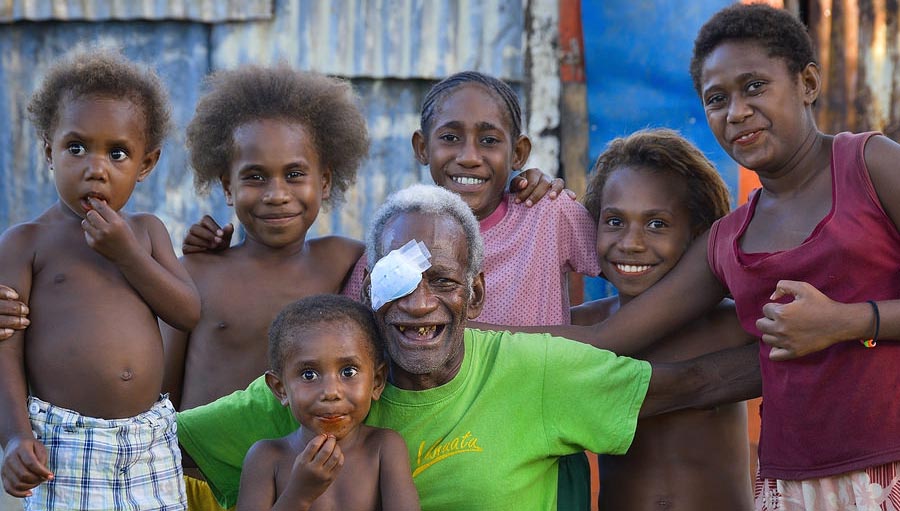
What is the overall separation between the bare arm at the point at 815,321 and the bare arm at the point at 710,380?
13.5 inches

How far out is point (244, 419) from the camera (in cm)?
327

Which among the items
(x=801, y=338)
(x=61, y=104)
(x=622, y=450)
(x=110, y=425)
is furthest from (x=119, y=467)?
(x=801, y=338)

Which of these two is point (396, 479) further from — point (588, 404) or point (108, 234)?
point (108, 234)

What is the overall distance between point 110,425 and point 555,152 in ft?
12.6

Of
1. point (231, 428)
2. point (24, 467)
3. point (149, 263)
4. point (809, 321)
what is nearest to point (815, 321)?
point (809, 321)

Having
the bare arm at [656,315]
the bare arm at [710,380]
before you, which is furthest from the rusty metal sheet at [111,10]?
the bare arm at [710,380]

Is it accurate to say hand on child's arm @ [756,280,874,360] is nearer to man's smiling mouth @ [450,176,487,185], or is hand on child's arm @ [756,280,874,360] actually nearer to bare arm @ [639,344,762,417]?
bare arm @ [639,344,762,417]

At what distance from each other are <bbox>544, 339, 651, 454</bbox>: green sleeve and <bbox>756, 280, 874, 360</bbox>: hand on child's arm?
0.45 meters

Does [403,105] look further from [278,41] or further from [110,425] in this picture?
[110,425]

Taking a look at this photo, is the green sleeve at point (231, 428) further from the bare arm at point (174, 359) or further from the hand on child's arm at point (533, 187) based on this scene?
the hand on child's arm at point (533, 187)

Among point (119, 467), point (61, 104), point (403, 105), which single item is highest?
point (403, 105)

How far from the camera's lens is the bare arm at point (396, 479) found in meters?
2.95

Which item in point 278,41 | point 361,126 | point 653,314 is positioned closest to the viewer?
point 653,314

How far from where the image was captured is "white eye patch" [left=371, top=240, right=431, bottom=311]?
3.16m
